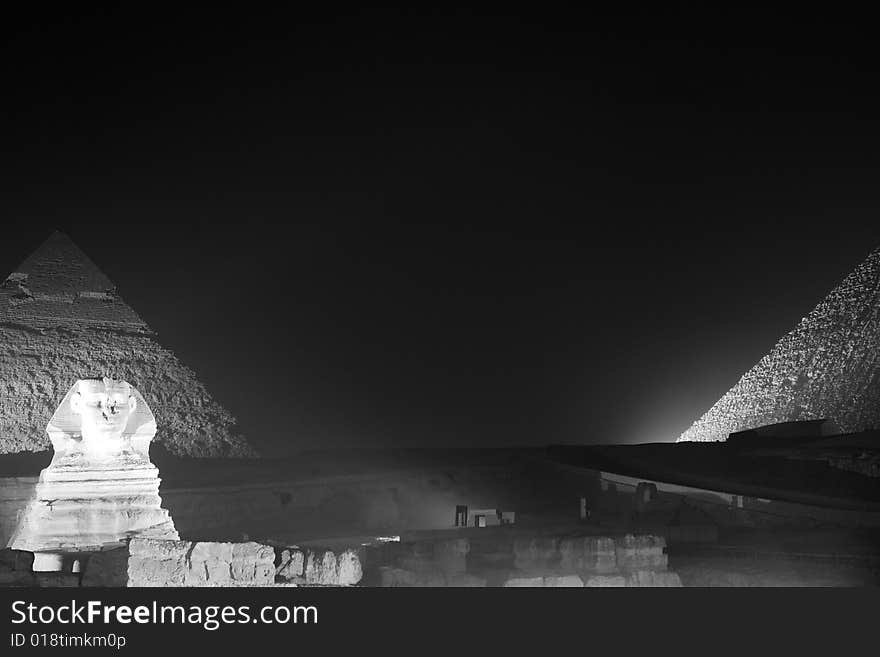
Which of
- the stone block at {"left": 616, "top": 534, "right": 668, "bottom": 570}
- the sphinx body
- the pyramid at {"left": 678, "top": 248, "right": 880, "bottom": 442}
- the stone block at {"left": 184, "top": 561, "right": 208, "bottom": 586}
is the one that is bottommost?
the stone block at {"left": 184, "top": 561, "right": 208, "bottom": 586}

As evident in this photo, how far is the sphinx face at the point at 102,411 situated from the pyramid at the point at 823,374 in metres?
20.0

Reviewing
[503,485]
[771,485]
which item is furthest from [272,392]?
[771,485]

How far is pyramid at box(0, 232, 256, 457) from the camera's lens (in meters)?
27.5

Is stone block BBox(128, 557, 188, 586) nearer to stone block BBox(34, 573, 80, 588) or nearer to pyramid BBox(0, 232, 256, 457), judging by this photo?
stone block BBox(34, 573, 80, 588)

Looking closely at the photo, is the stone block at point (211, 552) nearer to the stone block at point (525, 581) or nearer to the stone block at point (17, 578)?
the stone block at point (17, 578)

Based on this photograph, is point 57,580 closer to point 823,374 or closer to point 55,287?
point 55,287

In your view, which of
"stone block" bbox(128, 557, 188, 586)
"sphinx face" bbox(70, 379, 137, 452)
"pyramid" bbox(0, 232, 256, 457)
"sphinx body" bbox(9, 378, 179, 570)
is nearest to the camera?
"stone block" bbox(128, 557, 188, 586)

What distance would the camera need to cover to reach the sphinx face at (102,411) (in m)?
9.21

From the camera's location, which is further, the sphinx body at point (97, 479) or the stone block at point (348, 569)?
the sphinx body at point (97, 479)

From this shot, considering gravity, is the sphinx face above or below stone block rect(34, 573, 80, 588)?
above

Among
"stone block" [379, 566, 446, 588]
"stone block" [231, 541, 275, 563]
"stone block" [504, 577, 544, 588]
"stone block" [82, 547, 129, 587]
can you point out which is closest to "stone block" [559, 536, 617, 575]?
"stone block" [504, 577, 544, 588]

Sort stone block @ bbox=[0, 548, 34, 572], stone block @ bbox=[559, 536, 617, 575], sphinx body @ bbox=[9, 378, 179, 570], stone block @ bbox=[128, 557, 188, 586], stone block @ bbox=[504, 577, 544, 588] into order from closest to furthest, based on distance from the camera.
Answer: stone block @ bbox=[504, 577, 544, 588] → stone block @ bbox=[128, 557, 188, 586] → stone block @ bbox=[559, 536, 617, 575] → stone block @ bbox=[0, 548, 34, 572] → sphinx body @ bbox=[9, 378, 179, 570]

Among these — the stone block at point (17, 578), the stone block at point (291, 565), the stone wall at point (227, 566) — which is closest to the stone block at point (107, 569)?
the stone wall at point (227, 566)
